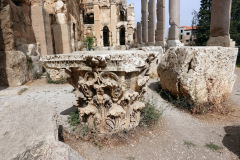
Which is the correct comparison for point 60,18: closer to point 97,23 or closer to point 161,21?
point 161,21

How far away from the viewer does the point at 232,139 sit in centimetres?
276

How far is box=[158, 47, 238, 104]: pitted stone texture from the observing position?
3.70 metres

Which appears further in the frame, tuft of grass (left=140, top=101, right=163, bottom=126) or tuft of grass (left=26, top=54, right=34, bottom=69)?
tuft of grass (left=26, top=54, right=34, bottom=69)

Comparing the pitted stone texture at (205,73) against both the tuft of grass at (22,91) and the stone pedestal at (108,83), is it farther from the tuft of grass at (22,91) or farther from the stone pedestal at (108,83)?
the tuft of grass at (22,91)

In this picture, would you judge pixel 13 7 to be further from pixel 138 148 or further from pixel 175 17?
pixel 175 17

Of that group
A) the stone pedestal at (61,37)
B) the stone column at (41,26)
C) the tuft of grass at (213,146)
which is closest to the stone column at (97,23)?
the stone pedestal at (61,37)

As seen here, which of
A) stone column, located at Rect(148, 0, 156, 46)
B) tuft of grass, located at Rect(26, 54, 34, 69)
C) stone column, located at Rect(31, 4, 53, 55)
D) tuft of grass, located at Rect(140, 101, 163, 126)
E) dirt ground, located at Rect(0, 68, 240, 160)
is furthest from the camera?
stone column, located at Rect(148, 0, 156, 46)

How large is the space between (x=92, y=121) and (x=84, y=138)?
1.04 feet

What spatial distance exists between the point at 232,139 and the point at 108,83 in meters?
2.43

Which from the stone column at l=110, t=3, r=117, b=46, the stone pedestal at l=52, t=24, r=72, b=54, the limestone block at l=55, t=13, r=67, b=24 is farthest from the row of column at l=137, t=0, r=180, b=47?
the limestone block at l=55, t=13, r=67, b=24

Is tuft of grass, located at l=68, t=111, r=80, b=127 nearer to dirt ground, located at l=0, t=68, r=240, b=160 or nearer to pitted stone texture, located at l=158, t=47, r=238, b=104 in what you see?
dirt ground, located at l=0, t=68, r=240, b=160

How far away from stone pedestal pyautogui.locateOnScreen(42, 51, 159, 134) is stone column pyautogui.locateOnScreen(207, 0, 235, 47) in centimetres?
489

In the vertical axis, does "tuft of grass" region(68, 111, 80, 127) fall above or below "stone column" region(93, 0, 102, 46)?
below

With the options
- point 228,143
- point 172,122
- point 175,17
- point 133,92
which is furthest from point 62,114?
point 175,17
